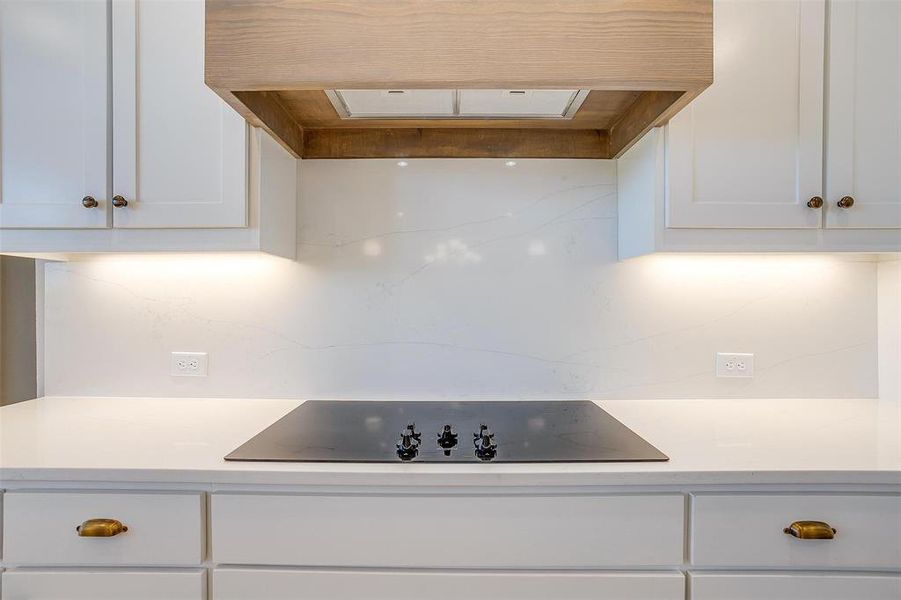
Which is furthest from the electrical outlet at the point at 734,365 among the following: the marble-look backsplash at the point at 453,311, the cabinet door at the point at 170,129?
the cabinet door at the point at 170,129

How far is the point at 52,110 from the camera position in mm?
1242

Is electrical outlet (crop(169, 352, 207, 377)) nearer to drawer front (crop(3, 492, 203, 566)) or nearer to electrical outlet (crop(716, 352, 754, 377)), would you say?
drawer front (crop(3, 492, 203, 566))

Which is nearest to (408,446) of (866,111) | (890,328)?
(866,111)

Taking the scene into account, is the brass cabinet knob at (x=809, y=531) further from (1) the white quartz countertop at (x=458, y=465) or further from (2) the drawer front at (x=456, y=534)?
(2) the drawer front at (x=456, y=534)

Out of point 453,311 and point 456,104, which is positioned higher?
point 456,104

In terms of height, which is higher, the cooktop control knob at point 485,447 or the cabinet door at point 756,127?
Result: the cabinet door at point 756,127

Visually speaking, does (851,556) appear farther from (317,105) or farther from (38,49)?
(38,49)

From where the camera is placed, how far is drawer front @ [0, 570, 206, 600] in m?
0.95

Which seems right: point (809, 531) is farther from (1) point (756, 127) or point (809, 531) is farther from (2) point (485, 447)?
(1) point (756, 127)

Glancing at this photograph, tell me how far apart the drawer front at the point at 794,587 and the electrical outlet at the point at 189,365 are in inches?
58.0

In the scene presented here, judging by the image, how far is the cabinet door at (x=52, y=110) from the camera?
1.24 meters

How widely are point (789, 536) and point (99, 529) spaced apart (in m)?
1.39

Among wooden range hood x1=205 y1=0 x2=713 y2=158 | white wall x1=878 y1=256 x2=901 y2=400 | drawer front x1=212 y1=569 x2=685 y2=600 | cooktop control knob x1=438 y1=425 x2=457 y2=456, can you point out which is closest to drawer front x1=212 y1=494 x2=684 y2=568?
drawer front x1=212 y1=569 x2=685 y2=600

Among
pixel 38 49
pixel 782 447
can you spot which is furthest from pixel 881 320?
pixel 38 49
